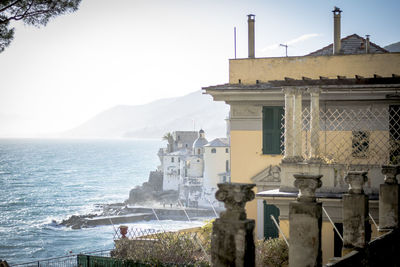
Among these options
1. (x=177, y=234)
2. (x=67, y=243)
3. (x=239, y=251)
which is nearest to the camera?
(x=239, y=251)

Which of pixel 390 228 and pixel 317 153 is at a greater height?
pixel 317 153

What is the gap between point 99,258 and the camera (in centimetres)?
2097

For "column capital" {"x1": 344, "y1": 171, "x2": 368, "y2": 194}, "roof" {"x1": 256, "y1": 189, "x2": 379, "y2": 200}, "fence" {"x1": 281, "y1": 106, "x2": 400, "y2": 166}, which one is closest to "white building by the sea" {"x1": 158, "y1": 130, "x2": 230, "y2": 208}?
"fence" {"x1": 281, "y1": 106, "x2": 400, "y2": 166}

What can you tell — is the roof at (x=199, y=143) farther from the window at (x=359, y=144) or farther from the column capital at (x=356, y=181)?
the column capital at (x=356, y=181)

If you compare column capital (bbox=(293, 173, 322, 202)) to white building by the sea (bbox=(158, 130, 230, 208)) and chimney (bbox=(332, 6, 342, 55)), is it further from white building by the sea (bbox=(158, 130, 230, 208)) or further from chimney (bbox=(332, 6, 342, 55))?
white building by the sea (bbox=(158, 130, 230, 208))

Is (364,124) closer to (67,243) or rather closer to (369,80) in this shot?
(369,80)

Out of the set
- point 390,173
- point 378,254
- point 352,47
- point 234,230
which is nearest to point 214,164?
point 352,47

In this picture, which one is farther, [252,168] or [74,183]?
[74,183]

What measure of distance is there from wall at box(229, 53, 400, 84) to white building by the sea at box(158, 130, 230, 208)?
195 feet

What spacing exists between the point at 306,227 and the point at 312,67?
1291 centimetres

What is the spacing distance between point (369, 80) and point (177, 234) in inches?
409

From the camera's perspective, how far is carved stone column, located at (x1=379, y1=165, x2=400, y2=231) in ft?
38.0

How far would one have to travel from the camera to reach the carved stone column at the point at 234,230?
6367 mm

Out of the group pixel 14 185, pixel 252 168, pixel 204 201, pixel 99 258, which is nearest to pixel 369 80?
pixel 252 168
